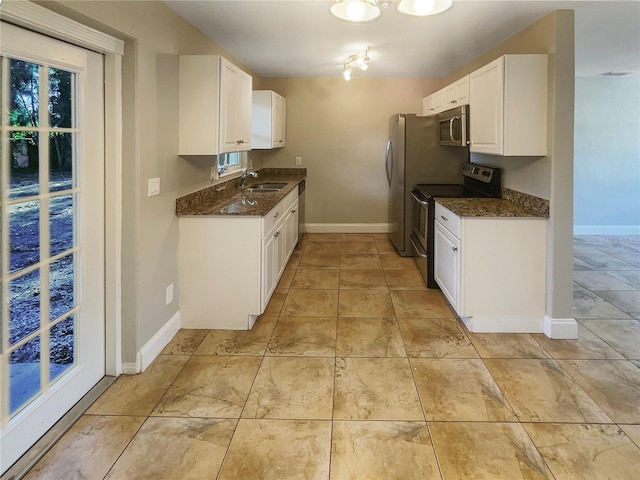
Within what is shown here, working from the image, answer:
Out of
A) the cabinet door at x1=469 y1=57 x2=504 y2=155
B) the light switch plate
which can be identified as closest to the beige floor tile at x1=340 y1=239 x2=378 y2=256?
the cabinet door at x1=469 y1=57 x2=504 y2=155

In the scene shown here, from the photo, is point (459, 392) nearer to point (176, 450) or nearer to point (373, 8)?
point (176, 450)

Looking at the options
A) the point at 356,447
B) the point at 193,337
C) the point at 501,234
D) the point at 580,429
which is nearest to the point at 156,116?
the point at 193,337

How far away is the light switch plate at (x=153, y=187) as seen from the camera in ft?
8.73

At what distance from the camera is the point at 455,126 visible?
4.29 metres

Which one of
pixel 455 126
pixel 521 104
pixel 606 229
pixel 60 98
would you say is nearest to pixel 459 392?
pixel 521 104

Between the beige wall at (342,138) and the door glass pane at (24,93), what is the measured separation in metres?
4.79

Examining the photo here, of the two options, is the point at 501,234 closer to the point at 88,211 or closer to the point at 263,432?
the point at 263,432

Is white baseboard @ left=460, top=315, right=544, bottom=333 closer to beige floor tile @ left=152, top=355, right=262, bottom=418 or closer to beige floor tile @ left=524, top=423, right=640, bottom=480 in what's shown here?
beige floor tile @ left=524, top=423, right=640, bottom=480

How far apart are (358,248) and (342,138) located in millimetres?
1800

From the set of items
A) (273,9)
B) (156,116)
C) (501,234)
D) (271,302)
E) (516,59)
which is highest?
(273,9)

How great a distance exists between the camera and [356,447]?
192cm

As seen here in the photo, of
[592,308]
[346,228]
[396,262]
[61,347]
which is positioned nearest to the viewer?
[61,347]

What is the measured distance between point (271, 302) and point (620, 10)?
343 cm

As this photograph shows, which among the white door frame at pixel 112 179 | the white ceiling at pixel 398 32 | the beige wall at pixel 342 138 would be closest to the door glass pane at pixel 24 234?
the white door frame at pixel 112 179
